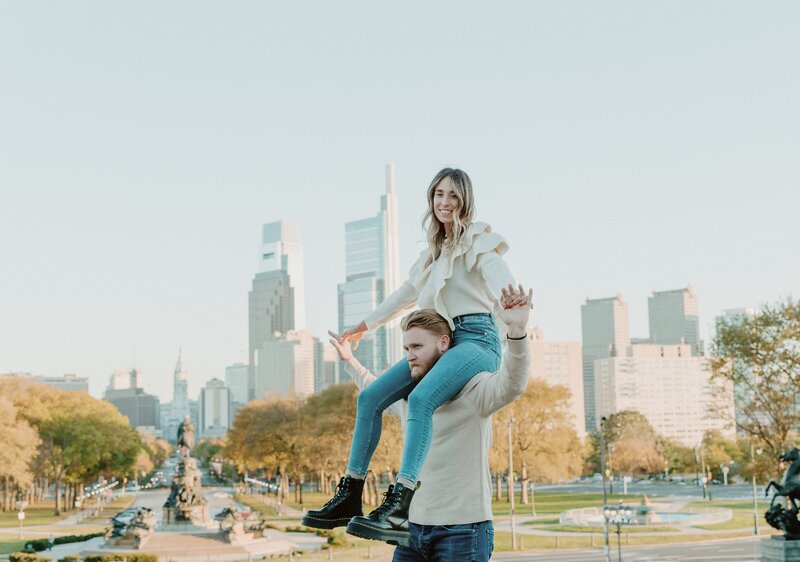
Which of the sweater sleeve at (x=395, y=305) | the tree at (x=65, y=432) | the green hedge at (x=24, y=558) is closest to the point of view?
the sweater sleeve at (x=395, y=305)

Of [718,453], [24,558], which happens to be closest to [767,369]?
[24,558]

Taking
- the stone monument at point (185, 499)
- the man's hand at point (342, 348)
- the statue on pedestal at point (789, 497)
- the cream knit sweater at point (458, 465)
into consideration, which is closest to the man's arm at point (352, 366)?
the man's hand at point (342, 348)

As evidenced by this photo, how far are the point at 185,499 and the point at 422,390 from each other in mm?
45969

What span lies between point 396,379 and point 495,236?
94 centimetres

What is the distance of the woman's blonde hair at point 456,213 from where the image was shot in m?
4.84

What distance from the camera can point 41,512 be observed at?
248 ft

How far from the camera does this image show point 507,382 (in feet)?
14.0

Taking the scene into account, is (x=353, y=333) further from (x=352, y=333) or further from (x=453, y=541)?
(x=453, y=541)

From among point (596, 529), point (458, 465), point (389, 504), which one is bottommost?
point (596, 529)

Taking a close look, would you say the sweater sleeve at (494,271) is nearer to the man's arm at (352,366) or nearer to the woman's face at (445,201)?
the woman's face at (445,201)

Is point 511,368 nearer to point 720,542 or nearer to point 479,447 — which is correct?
point 479,447

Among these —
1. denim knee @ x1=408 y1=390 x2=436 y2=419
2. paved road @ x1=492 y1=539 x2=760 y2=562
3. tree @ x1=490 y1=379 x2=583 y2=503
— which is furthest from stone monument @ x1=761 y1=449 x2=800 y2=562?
tree @ x1=490 y1=379 x2=583 y2=503

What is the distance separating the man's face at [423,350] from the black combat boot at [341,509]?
0.68m

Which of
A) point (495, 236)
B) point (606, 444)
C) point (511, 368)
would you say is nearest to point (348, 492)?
point (511, 368)
